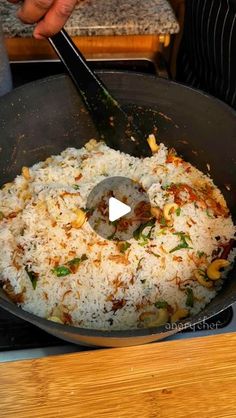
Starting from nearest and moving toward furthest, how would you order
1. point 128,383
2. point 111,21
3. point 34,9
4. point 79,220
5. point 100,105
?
1. point 128,383
2. point 34,9
3. point 79,220
4. point 100,105
5. point 111,21

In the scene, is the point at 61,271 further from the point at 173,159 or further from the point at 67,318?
the point at 173,159

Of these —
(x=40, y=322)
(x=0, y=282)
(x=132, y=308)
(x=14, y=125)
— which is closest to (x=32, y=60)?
(x=14, y=125)

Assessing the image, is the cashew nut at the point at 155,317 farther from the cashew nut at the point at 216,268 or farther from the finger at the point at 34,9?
the finger at the point at 34,9

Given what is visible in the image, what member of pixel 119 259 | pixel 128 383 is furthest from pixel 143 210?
pixel 128 383

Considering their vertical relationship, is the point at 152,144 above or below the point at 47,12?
below

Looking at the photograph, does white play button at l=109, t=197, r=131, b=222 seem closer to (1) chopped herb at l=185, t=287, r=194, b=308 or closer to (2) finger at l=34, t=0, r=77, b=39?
(1) chopped herb at l=185, t=287, r=194, b=308

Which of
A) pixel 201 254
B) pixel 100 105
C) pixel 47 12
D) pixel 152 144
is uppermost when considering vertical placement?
pixel 47 12

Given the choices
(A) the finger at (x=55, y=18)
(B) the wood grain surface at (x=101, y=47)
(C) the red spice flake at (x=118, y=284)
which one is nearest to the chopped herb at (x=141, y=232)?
(C) the red spice flake at (x=118, y=284)

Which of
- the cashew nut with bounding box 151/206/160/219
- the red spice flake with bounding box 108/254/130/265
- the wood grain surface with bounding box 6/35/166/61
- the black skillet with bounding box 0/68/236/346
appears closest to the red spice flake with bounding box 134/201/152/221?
the cashew nut with bounding box 151/206/160/219
